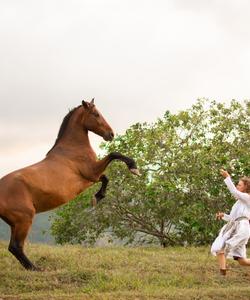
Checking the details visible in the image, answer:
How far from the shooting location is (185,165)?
71.7 ft

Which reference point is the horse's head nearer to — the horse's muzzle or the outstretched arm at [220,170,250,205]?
the horse's muzzle

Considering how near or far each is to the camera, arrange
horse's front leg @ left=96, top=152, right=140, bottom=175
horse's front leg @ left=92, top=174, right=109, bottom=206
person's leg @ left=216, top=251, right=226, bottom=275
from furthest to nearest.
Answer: horse's front leg @ left=92, top=174, right=109, bottom=206 → horse's front leg @ left=96, top=152, right=140, bottom=175 → person's leg @ left=216, top=251, right=226, bottom=275

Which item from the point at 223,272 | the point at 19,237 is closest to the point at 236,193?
the point at 223,272

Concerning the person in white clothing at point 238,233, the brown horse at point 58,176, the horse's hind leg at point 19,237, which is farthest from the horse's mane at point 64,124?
the person in white clothing at point 238,233

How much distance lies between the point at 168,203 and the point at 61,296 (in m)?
12.2

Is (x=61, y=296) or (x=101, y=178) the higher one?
(x=101, y=178)

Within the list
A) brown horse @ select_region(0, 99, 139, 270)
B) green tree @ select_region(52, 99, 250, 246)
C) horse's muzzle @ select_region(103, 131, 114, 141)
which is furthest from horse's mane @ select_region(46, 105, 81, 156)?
green tree @ select_region(52, 99, 250, 246)

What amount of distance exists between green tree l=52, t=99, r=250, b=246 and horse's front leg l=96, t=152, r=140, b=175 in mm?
9651

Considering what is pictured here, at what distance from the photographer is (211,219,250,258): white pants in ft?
35.3

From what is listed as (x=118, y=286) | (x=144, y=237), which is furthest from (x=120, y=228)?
(x=118, y=286)

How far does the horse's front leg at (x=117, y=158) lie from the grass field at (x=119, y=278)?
6.00ft

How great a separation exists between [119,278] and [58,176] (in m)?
2.13

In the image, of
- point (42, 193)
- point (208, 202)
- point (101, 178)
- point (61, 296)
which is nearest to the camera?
point (61, 296)

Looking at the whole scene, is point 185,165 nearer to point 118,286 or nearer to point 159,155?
point 159,155
